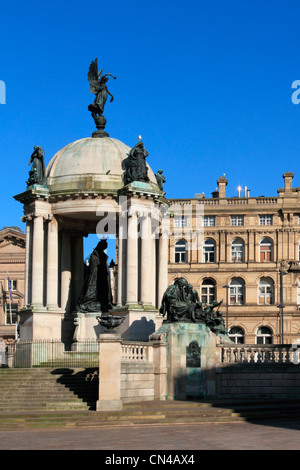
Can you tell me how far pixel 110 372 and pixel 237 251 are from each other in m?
58.3

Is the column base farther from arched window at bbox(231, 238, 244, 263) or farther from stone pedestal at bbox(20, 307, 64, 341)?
arched window at bbox(231, 238, 244, 263)

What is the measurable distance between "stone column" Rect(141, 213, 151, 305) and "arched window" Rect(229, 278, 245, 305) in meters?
48.6

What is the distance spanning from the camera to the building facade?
85.5 meters

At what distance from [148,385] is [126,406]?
330cm

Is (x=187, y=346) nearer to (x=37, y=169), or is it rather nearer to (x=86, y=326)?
(x=86, y=326)

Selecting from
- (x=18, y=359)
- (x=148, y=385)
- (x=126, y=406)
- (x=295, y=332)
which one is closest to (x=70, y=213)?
(x=18, y=359)

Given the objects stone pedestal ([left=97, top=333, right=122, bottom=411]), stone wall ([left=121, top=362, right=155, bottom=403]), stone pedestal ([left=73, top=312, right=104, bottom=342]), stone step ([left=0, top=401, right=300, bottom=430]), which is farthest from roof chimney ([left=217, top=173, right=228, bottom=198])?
stone step ([left=0, top=401, right=300, bottom=430])

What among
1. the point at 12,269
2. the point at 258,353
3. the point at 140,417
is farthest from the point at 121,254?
the point at 12,269

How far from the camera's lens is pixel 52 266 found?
113ft

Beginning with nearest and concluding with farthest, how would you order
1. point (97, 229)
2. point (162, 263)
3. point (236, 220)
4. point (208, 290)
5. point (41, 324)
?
point (41, 324)
point (97, 229)
point (162, 263)
point (208, 290)
point (236, 220)

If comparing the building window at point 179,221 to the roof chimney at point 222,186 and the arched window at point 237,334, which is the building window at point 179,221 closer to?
the roof chimney at point 222,186

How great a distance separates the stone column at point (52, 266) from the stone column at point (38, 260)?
0.29 meters

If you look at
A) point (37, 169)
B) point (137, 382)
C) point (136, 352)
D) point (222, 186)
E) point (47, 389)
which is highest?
point (222, 186)

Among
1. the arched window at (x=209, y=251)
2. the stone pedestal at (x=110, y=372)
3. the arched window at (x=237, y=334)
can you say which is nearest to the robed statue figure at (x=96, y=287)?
the stone pedestal at (x=110, y=372)
